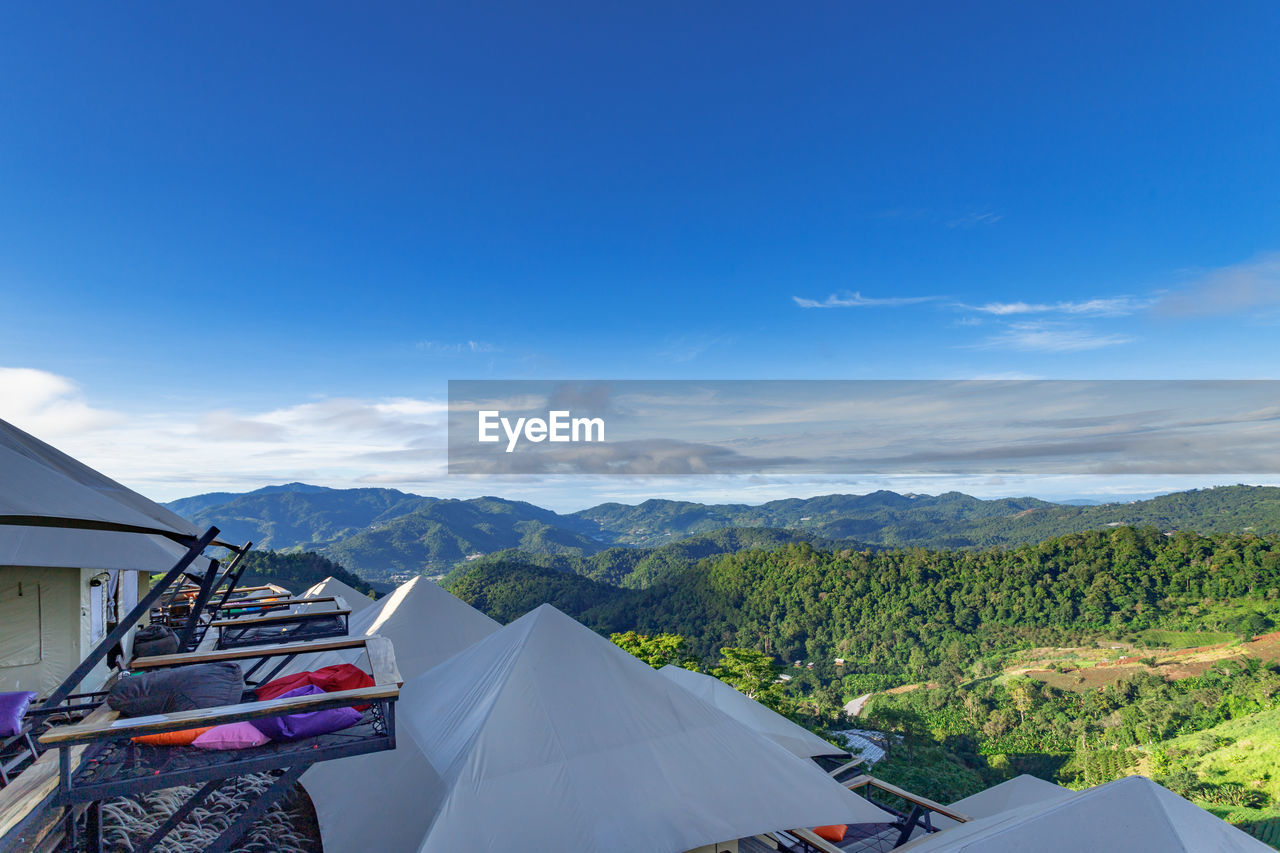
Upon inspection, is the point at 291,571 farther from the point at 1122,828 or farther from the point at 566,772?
the point at 1122,828

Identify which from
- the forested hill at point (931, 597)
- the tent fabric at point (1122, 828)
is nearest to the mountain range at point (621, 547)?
the forested hill at point (931, 597)


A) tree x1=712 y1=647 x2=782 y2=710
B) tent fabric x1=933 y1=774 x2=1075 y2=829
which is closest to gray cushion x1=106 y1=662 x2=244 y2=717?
tent fabric x1=933 y1=774 x2=1075 y2=829

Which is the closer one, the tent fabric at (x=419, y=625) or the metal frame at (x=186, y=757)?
the metal frame at (x=186, y=757)

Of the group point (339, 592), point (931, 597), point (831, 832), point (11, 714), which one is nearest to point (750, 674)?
point (339, 592)

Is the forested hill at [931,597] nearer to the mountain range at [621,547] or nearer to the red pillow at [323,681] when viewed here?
the mountain range at [621,547]

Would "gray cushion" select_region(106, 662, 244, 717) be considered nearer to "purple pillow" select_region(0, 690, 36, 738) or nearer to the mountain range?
"purple pillow" select_region(0, 690, 36, 738)

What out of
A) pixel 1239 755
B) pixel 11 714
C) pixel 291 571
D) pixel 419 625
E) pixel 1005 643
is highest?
pixel 11 714

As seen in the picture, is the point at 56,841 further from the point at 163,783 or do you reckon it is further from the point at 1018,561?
the point at 1018,561
